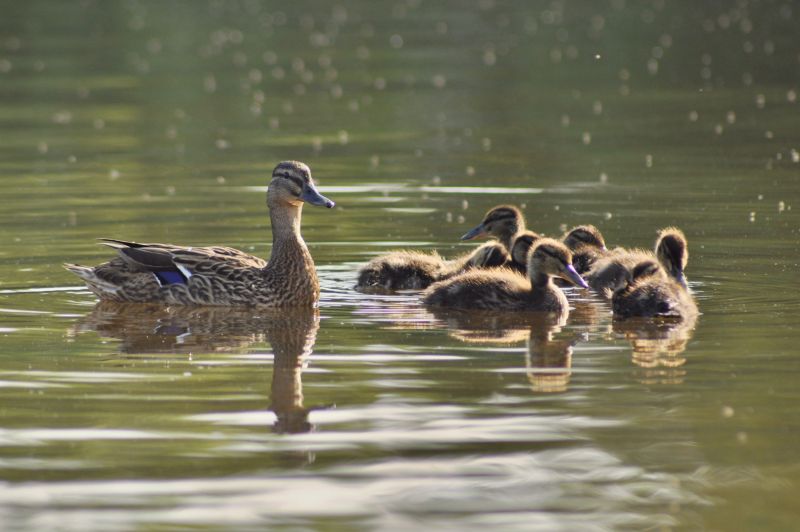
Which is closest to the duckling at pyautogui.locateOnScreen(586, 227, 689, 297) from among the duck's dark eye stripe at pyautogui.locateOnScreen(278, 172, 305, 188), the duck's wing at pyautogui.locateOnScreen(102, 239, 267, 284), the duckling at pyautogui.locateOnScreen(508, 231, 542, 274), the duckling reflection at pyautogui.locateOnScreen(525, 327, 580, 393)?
the duckling at pyautogui.locateOnScreen(508, 231, 542, 274)

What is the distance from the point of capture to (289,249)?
9.88 m

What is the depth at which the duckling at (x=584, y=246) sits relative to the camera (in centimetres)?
1053

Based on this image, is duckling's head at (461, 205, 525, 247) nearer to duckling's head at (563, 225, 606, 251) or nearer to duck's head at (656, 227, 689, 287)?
duckling's head at (563, 225, 606, 251)

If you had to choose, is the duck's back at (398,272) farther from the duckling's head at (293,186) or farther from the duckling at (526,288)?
the duckling at (526,288)

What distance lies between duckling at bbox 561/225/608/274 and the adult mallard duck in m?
1.85

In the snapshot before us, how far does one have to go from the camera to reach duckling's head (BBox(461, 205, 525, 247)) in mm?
11086

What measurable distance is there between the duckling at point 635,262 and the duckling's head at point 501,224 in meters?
1.01

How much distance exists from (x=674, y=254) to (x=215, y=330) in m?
2.70

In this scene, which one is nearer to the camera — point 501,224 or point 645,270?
point 645,270

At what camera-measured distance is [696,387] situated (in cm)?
703

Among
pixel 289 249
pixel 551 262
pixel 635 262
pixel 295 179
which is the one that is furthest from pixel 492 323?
pixel 295 179

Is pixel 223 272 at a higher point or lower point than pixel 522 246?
lower

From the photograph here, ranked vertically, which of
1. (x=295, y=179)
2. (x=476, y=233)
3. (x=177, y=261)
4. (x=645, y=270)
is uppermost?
(x=295, y=179)

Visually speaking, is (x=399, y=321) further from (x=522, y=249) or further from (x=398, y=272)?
(x=522, y=249)
